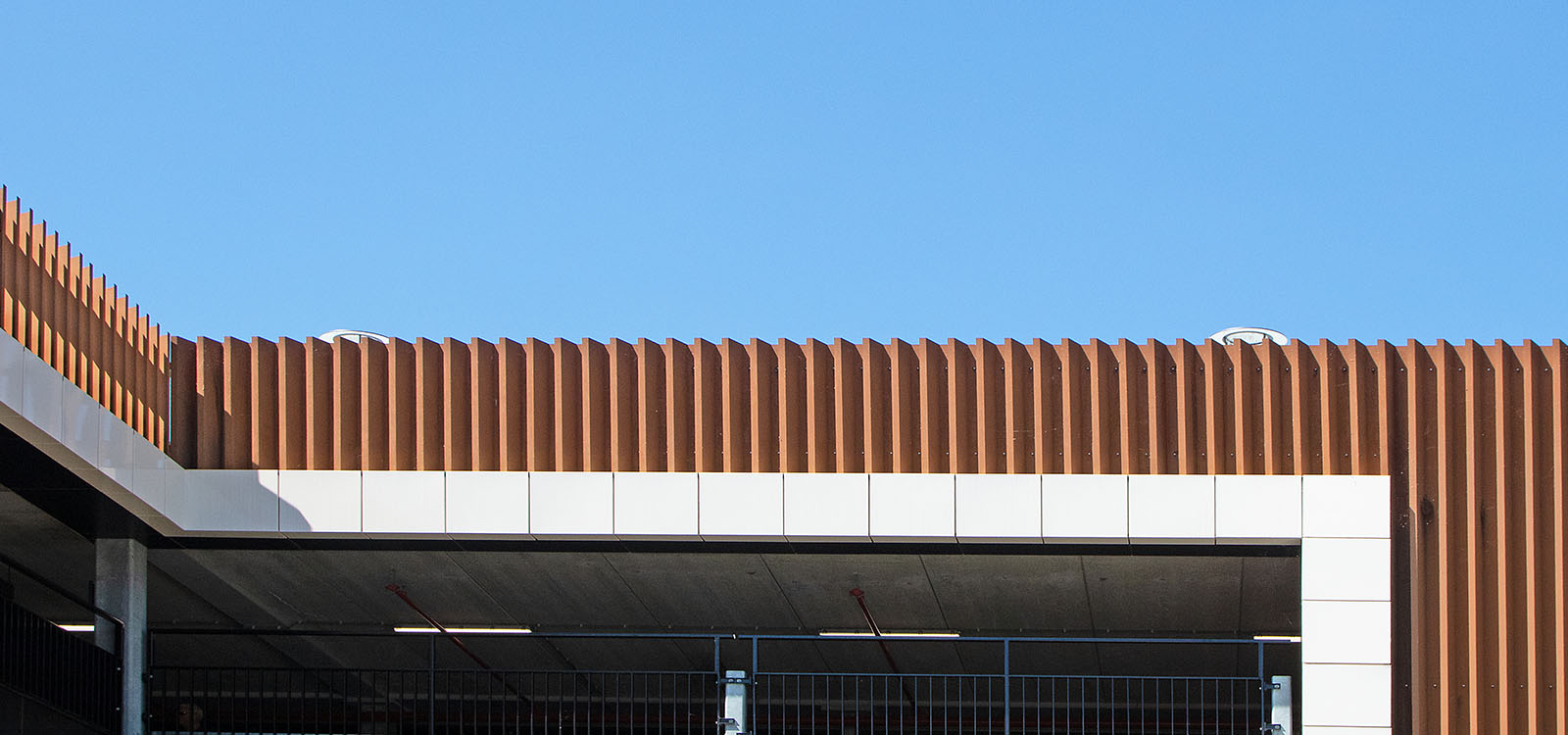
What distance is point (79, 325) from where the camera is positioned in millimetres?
13586

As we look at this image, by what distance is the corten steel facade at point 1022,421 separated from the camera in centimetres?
1486

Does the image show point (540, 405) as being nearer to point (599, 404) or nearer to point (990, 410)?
point (599, 404)

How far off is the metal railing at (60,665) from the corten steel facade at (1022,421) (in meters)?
1.61

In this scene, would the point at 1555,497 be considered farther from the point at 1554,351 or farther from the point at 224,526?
the point at 224,526

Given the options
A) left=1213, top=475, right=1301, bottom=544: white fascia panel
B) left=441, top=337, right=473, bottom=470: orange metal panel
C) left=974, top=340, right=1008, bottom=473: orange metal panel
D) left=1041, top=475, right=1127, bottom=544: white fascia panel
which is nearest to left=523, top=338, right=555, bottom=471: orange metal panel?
left=441, top=337, right=473, bottom=470: orange metal panel

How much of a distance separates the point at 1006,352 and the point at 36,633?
758 centimetres

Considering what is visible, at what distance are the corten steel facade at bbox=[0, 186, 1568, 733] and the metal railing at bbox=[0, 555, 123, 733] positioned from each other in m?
1.61

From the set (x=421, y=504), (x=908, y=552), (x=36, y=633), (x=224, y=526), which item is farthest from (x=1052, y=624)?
(x=36, y=633)

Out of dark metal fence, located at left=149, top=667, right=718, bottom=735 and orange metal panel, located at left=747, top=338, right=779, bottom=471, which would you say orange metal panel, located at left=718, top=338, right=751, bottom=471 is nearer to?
orange metal panel, located at left=747, top=338, right=779, bottom=471

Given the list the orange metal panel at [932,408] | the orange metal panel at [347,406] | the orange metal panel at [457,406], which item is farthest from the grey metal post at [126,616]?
the orange metal panel at [932,408]

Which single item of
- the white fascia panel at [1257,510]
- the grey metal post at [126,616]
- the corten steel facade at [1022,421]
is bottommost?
the grey metal post at [126,616]

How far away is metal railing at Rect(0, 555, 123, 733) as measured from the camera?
14.1m

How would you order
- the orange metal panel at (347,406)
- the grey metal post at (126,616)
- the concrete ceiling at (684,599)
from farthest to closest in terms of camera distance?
1. the concrete ceiling at (684,599)
2. the grey metal post at (126,616)
3. the orange metal panel at (347,406)

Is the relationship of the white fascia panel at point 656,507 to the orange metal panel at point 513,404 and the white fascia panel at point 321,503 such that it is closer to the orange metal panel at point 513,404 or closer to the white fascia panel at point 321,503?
the orange metal panel at point 513,404
